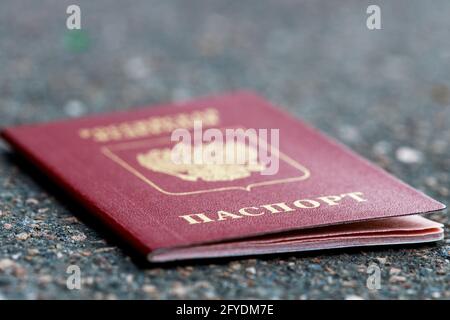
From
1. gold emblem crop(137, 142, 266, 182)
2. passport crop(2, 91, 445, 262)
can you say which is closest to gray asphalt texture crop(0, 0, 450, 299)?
passport crop(2, 91, 445, 262)

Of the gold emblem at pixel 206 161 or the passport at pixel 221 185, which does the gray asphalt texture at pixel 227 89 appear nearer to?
the passport at pixel 221 185

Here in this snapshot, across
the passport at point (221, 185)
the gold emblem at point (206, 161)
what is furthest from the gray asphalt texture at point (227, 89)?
the gold emblem at point (206, 161)

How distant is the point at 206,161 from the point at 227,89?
57cm

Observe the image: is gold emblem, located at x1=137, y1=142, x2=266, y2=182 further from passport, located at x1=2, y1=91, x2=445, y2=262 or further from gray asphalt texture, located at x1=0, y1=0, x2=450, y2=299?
gray asphalt texture, located at x1=0, y1=0, x2=450, y2=299

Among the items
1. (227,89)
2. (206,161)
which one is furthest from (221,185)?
(227,89)

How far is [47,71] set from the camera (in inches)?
71.7

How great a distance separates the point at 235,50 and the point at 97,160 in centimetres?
83

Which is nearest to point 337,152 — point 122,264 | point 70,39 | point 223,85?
point 122,264

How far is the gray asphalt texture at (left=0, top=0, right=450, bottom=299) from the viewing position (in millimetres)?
928

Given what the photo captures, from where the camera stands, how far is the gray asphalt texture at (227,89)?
3.05ft

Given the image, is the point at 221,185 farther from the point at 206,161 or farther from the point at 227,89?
the point at 227,89

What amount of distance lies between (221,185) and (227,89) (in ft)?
2.17

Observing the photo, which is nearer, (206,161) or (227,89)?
(206,161)

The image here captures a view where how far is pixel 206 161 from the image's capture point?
121cm
